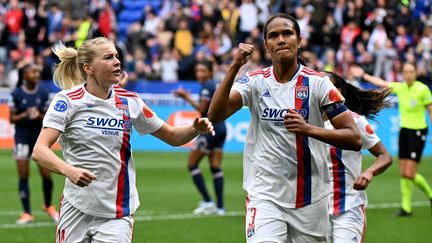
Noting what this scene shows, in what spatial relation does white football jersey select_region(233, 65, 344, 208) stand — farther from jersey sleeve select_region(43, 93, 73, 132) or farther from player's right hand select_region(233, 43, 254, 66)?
jersey sleeve select_region(43, 93, 73, 132)

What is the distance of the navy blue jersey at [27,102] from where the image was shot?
15391 millimetres

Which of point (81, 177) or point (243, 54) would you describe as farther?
point (243, 54)

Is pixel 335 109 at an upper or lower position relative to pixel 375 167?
upper

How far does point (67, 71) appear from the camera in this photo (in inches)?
328

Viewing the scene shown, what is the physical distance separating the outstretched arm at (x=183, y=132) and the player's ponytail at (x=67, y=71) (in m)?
0.79

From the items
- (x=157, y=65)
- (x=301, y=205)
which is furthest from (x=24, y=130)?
(x=157, y=65)

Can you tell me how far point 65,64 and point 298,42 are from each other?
1950 millimetres

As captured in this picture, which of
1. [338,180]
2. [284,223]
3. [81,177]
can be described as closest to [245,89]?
[284,223]

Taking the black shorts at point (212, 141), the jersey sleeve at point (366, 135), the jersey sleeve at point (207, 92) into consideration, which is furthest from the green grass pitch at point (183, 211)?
the jersey sleeve at point (366, 135)

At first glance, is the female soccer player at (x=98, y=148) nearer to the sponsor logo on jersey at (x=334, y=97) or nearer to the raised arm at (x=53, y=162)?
the raised arm at (x=53, y=162)

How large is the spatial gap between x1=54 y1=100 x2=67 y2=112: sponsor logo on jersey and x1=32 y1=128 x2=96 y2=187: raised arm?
0.59 ft

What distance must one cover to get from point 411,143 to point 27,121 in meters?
6.02

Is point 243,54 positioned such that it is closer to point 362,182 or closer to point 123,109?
point 123,109

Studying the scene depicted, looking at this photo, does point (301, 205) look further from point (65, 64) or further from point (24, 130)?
point (24, 130)
